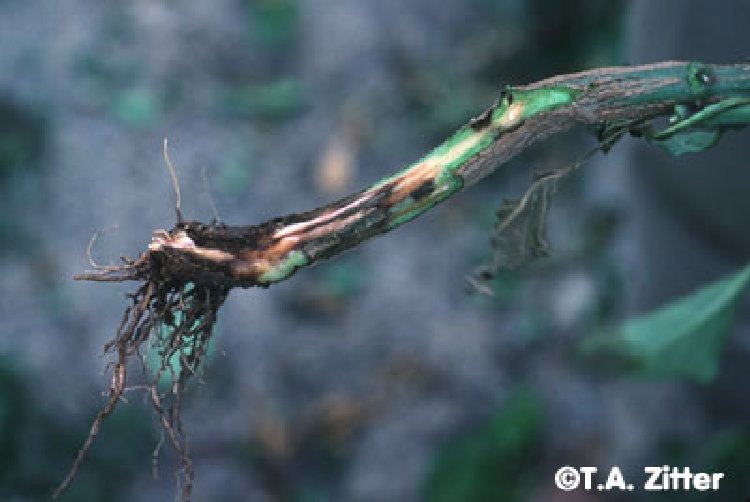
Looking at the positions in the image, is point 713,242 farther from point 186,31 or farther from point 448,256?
point 186,31

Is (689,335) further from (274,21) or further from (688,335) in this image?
(274,21)

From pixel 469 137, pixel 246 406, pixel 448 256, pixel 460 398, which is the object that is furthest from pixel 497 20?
pixel 469 137

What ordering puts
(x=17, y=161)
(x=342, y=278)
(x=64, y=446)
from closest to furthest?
(x=64, y=446)
(x=342, y=278)
(x=17, y=161)

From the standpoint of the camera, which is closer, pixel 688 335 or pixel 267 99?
pixel 688 335

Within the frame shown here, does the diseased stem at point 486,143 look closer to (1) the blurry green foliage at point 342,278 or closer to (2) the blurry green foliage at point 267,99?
(1) the blurry green foliage at point 342,278

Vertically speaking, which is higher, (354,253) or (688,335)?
(354,253)

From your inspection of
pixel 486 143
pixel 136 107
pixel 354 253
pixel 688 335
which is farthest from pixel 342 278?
pixel 486 143

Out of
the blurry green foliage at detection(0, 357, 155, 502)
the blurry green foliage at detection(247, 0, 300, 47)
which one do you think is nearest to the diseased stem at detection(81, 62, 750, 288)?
the blurry green foliage at detection(0, 357, 155, 502)
